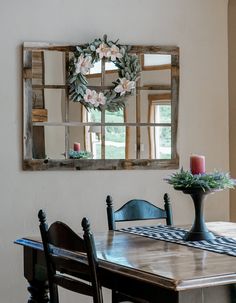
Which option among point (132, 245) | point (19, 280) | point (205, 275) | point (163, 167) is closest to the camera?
point (205, 275)

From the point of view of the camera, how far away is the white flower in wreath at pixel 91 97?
419 centimetres

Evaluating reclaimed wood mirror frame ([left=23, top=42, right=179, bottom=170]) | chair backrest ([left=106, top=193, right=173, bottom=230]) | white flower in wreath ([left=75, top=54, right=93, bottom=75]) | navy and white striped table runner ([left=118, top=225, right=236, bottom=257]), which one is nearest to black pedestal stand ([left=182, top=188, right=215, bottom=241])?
navy and white striped table runner ([left=118, top=225, right=236, bottom=257])

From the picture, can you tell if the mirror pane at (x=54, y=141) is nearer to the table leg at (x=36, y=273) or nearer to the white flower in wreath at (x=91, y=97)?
the white flower in wreath at (x=91, y=97)

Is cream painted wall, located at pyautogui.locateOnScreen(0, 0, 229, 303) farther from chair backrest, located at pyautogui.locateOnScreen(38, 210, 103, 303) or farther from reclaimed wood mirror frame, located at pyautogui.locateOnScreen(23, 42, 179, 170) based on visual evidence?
chair backrest, located at pyautogui.locateOnScreen(38, 210, 103, 303)

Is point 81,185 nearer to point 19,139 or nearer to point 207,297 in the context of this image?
point 19,139

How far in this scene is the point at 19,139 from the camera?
4137mm

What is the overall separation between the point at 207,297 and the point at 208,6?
2931mm

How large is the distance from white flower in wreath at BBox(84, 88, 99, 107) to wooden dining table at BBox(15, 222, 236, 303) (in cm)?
148

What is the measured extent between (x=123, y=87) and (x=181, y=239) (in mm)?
1638

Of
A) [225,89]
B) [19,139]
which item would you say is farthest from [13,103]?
[225,89]

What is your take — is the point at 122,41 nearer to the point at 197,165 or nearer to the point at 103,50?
the point at 103,50

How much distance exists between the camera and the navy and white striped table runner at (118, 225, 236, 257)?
2.63 metres

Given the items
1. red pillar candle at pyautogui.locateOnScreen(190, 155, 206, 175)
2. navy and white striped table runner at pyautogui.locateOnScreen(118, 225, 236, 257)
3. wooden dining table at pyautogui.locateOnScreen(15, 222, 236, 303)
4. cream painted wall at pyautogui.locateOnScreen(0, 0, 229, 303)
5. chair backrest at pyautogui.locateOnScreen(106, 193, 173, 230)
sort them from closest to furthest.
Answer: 1. wooden dining table at pyautogui.locateOnScreen(15, 222, 236, 303)
2. navy and white striped table runner at pyautogui.locateOnScreen(118, 225, 236, 257)
3. red pillar candle at pyautogui.locateOnScreen(190, 155, 206, 175)
4. chair backrest at pyautogui.locateOnScreen(106, 193, 173, 230)
5. cream painted wall at pyautogui.locateOnScreen(0, 0, 229, 303)

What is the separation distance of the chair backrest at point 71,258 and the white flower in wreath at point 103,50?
1.83 meters
